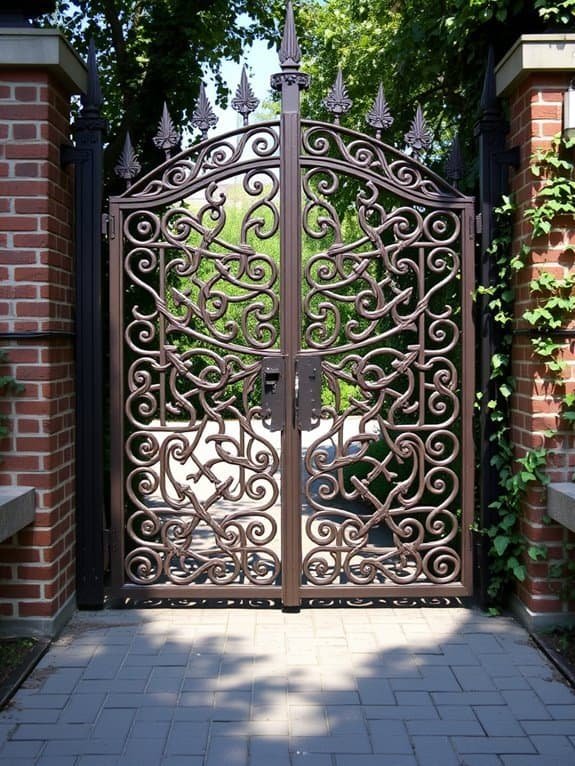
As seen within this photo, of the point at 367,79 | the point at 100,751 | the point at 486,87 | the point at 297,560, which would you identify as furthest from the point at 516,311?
the point at 367,79

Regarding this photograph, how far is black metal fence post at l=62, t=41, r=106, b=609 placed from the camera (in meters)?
4.55

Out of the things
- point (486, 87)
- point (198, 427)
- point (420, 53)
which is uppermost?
point (420, 53)

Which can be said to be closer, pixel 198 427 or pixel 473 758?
pixel 473 758

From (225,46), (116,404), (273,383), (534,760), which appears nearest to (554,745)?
(534,760)

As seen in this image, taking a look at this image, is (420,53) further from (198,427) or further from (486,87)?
(198,427)

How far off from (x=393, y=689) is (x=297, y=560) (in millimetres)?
1116

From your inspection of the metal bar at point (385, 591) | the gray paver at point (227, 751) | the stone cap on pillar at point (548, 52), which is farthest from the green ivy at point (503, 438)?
the gray paver at point (227, 751)

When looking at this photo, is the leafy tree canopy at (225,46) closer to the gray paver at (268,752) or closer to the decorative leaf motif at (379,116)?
the decorative leaf motif at (379,116)

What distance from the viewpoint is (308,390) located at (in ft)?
15.0

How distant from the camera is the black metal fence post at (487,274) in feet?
15.0

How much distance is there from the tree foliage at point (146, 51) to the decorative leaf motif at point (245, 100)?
1650mm

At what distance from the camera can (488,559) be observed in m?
4.59

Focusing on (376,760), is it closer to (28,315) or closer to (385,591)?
(385,591)

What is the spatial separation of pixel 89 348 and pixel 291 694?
2.07 meters
